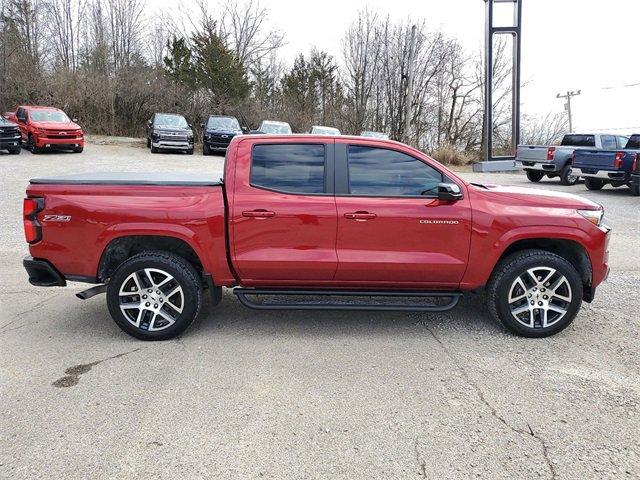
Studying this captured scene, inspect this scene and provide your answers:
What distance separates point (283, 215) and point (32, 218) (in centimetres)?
217

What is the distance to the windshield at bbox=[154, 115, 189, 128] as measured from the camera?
25031 millimetres

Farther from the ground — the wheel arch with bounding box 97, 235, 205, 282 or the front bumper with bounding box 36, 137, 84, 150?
the front bumper with bounding box 36, 137, 84, 150

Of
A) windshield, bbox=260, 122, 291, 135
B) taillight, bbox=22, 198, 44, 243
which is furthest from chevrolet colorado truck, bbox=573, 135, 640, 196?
taillight, bbox=22, 198, 44, 243

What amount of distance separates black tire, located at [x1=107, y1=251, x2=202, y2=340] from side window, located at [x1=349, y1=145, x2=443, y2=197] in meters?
1.65

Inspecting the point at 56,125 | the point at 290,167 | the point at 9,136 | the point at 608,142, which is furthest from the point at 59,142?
the point at 608,142

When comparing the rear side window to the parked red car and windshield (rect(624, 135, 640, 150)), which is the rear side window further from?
the parked red car

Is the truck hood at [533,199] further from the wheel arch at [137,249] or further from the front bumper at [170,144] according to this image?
the front bumper at [170,144]

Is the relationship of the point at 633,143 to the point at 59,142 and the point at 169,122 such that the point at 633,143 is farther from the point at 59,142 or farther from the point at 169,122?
the point at 59,142

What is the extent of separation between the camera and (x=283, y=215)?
4414 mm

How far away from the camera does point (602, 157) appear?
51.7 ft

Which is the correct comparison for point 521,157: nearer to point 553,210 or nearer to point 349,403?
point 553,210

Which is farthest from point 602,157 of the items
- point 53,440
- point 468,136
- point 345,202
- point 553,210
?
point 468,136

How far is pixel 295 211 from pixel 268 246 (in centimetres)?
39

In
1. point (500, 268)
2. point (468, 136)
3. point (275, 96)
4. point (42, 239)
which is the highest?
point (275, 96)
